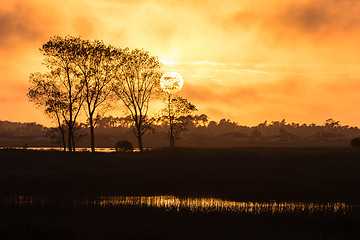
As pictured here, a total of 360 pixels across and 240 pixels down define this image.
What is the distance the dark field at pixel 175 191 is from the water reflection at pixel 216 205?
132 centimetres

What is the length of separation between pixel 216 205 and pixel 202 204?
102 centimetres

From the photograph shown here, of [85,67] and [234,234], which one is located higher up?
[85,67]

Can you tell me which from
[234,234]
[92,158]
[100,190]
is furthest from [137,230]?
[92,158]

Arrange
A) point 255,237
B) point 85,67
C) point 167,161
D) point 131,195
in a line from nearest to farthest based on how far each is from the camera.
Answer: point 255,237 < point 131,195 < point 167,161 < point 85,67

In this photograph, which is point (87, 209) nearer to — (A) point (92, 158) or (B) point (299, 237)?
(B) point (299, 237)

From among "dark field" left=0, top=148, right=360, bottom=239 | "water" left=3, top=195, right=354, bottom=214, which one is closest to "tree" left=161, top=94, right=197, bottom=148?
"dark field" left=0, top=148, right=360, bottom=239

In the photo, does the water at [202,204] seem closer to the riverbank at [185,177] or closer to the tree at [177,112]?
the riverbank at [185,177]

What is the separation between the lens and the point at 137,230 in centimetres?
1988

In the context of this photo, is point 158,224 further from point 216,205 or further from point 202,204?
point 202,204

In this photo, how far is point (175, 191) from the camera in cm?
3694

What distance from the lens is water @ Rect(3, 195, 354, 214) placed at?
87.1ft

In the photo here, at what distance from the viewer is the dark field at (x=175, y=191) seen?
20.5m

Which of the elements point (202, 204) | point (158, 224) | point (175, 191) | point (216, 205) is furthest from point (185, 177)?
point (158, 224)

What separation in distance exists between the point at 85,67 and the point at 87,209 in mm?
54967
